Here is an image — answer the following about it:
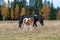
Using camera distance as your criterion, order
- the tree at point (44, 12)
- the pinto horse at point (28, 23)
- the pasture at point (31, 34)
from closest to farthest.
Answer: the pasture at point (31, 34)
the pinto horse at point (28, 23)
the tree at point (44, 12)

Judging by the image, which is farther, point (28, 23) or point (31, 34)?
point (28, 23)

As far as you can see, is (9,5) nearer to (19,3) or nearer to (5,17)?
(19,3)

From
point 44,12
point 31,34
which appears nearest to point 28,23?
point 31,34

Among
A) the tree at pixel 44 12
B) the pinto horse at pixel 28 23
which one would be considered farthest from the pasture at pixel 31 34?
the tree at pixel 44 12

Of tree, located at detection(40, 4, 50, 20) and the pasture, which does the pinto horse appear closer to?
the pasture

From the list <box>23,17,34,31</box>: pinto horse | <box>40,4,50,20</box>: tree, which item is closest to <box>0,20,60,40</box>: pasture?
<box>23,17,34,31</box>: pinto horse

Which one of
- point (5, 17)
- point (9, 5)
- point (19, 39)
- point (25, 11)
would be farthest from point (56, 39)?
point (9, 5)

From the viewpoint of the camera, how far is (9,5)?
70.0 metres

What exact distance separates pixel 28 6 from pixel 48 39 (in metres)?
60.6

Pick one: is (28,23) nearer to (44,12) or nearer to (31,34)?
(31,34)

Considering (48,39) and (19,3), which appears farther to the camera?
(19,3)

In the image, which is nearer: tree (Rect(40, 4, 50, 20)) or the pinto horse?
the pinto horse

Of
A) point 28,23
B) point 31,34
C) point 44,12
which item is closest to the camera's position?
point 31,34

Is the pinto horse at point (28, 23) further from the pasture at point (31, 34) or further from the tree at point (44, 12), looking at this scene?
the tree at point (44, 12)
